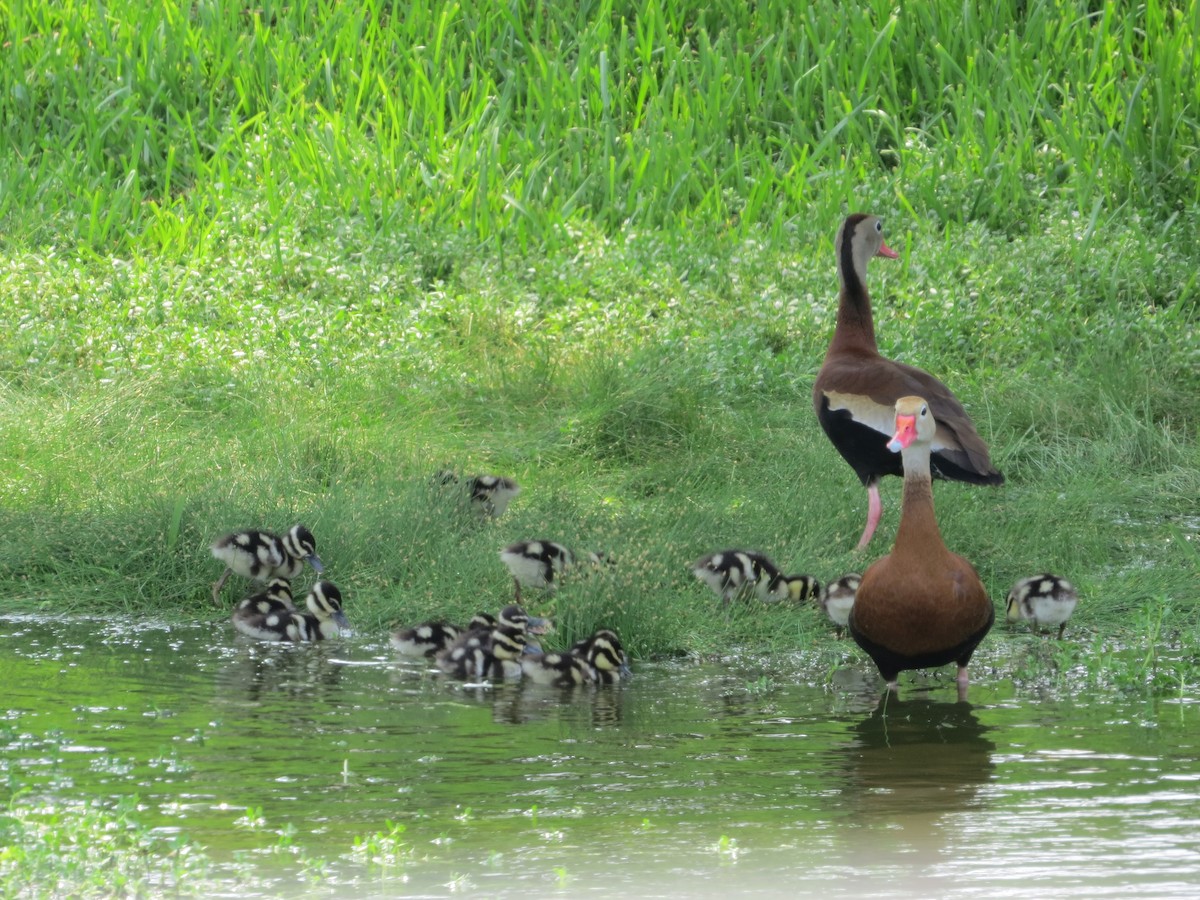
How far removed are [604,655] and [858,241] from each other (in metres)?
3.85

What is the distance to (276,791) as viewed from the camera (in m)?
5.09

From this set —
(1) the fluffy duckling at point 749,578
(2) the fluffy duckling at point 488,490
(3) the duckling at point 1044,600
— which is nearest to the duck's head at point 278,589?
(2) the fluffy duckling at point 488,490

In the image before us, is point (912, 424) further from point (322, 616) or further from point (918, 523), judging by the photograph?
point (322, 616)

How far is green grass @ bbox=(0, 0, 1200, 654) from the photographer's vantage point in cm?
827

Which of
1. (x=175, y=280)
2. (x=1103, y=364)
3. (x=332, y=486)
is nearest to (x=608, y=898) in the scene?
(x=332, y=486)

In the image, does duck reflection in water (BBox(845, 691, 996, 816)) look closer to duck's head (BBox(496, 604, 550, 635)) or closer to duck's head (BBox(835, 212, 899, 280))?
duck's head (BBox(496, 604, 550, 635))

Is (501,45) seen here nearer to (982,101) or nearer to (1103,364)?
(982,101)

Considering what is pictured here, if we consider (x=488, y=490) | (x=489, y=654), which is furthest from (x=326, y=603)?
(x=488, y=490)

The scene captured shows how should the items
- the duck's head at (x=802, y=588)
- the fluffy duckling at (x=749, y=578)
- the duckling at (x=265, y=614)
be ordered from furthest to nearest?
the duck's head at (x=802, y=588)
the fluffy duckling at (x=749, y=578)
the duckling at (x=265, y=614)

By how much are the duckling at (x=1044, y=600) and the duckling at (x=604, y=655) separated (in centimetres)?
162

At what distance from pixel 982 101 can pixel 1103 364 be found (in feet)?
14.1

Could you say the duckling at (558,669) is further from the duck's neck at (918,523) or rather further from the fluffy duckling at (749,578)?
the duck's neck at (918,523)

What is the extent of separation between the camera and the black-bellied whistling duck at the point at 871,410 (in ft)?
26.2

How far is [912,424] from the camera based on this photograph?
636 cm
